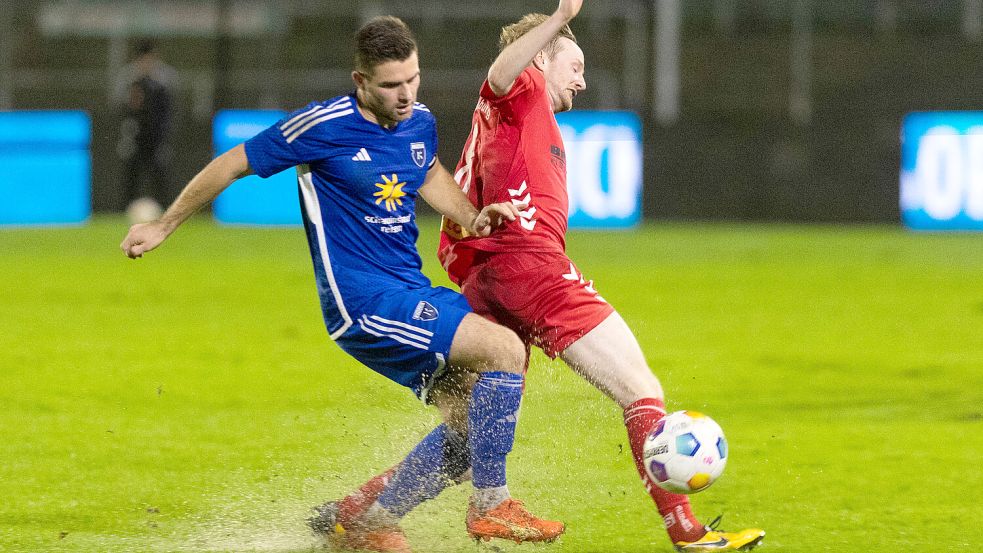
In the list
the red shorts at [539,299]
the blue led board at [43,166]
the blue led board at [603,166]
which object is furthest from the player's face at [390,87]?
the blue led board at [43,166]

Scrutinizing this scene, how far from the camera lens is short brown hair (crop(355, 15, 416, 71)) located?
4684 millimetres

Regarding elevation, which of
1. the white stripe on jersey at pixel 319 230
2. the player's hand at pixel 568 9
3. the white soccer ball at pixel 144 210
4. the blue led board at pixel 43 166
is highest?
the player's hand at pixel 568 9

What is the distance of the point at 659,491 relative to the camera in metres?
4.95

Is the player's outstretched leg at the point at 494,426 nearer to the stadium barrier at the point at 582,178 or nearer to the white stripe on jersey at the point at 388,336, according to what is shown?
the white stripe on jersey at the point at 388,336

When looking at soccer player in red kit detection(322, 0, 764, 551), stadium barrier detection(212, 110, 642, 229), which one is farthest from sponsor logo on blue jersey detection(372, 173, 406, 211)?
stadium barrier detection(212, 110, 642, 229)

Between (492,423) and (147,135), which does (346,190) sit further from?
(147,135)

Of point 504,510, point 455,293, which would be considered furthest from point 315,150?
point 504,510

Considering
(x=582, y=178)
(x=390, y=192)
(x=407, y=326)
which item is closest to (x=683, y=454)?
(x=407, y=326)

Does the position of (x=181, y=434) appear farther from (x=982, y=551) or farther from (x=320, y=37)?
(x=320, y=37)

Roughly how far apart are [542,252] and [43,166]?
1549 centimetres

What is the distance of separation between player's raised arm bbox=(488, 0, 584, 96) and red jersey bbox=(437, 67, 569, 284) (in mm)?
160

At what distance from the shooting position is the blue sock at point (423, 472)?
5070mm

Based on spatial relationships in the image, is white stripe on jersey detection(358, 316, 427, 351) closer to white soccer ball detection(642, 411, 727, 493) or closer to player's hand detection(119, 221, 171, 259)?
player's hand detection(119, 221, 171, 259)

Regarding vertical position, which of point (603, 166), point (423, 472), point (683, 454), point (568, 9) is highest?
point (568, 9)
